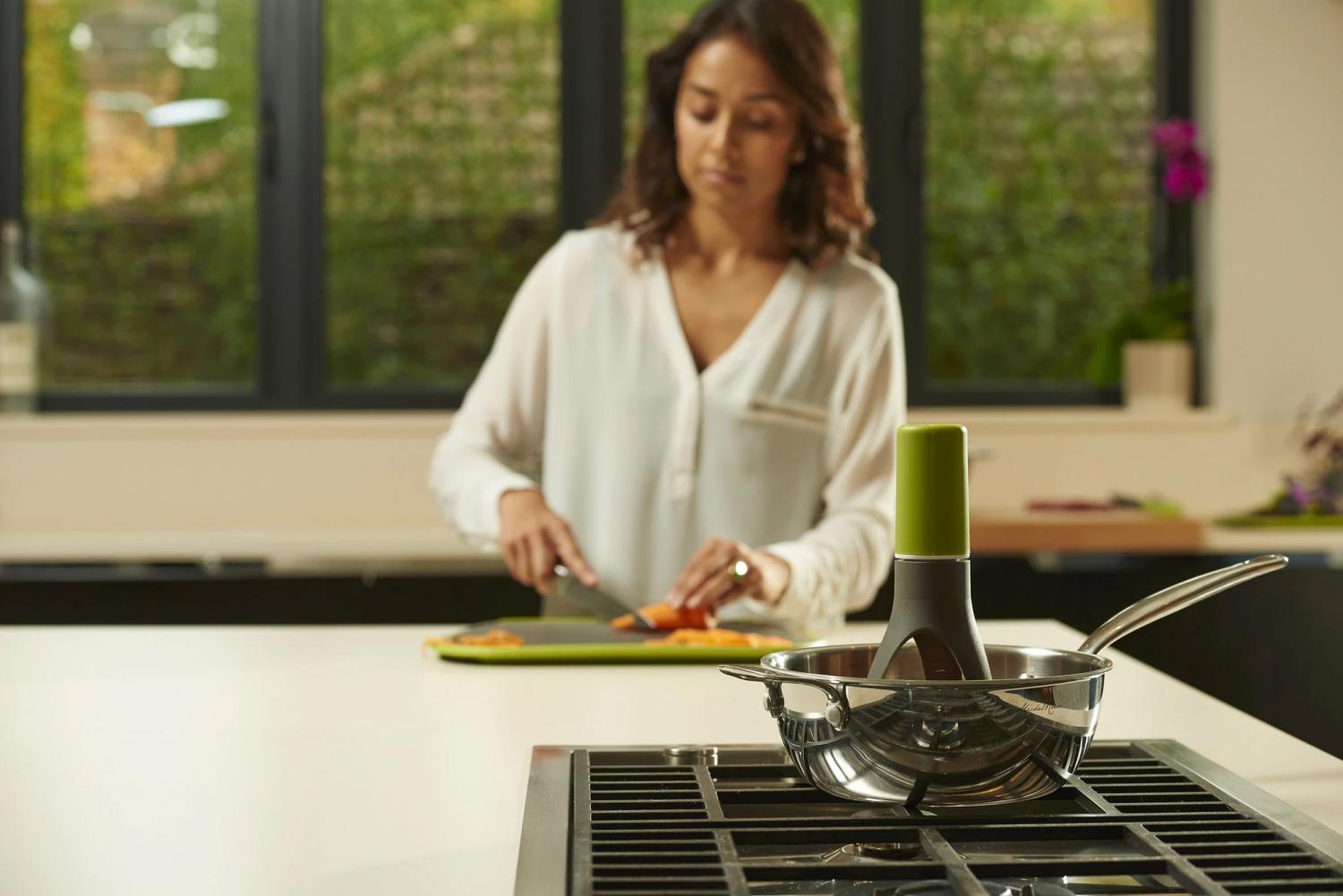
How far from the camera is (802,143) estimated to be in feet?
6.30

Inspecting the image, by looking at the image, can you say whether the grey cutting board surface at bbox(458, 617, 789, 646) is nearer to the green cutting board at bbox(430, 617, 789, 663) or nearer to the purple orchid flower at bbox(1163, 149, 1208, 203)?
the green cutting board at bbox(430, 617, 789, 663)

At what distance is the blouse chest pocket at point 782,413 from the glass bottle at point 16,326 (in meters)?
2.16

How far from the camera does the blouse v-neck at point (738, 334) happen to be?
1.89 metres

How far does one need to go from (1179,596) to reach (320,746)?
533mm

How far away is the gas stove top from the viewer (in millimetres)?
610

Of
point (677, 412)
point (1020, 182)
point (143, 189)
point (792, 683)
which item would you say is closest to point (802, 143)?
point (677, 412)

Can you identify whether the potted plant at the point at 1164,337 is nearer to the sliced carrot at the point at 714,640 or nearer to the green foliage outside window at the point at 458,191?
the green foliage outside window at the point at 458,191

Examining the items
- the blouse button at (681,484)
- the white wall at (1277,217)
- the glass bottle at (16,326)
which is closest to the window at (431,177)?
the glass bottle at (16,326)

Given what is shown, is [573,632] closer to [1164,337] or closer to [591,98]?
[591,98]

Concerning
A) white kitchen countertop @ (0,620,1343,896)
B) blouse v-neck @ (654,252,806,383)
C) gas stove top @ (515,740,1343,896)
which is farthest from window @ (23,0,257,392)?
gas stove top @ (515,740,1343,896)

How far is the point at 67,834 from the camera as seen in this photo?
29.6 inches

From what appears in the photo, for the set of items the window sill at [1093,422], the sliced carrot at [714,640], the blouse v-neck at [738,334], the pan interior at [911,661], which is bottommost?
the sliced carrot at [714,640]

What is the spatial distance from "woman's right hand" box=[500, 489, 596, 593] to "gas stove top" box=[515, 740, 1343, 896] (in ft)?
2.39

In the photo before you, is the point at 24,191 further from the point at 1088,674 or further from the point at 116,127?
the point at 1088,674
